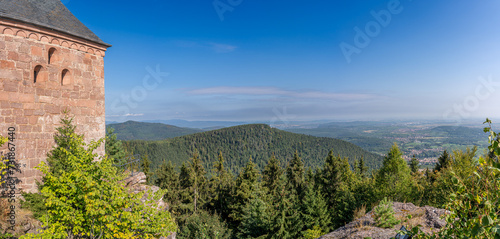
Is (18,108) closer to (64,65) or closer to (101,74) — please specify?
(64,65)

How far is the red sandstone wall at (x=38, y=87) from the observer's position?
10.5 m

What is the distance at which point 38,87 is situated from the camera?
37.2ft

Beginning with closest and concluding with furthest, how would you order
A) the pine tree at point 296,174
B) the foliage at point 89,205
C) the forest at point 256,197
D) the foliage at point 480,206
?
1. the foliage at point 480,206
2. the forest at point 256,197
3. the foliage at point 89,205
4. the pine tree at point 296,174

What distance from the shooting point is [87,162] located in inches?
303

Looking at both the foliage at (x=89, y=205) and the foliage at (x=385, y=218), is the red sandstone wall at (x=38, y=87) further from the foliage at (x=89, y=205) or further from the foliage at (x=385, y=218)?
the foliage at (x=385, y=218)

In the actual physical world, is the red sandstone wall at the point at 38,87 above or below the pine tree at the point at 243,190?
above

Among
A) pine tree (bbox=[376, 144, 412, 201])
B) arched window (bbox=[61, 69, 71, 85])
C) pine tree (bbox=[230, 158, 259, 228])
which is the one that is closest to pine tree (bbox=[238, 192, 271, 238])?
pine tree (bbox=[230, 158, 259, 228])

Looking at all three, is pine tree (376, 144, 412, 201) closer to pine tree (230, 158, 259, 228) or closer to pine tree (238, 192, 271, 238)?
pine tree (238, 192, 271, 238)

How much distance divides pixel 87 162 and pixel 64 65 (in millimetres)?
7670

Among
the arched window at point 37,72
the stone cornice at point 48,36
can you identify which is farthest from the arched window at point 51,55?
the arched window at point 37,72

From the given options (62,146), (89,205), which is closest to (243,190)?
(62,146)

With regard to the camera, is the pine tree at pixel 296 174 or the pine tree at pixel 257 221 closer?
the pine tree at pixel 257 221

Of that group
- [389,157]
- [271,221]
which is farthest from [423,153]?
[271,221]

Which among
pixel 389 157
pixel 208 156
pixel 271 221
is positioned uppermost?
pixel 389 157
